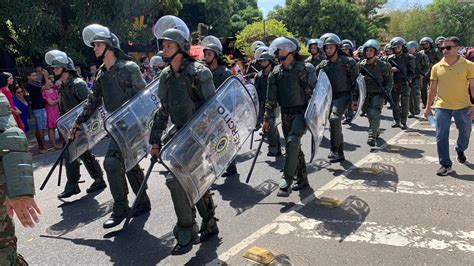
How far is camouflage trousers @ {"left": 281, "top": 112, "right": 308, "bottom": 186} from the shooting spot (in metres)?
5.17

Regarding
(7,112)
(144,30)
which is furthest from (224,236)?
(144,30)

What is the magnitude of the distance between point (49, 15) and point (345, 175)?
37.1ft

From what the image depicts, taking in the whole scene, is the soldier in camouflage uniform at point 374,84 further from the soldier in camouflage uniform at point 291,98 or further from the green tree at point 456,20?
the green tree at point 456,20

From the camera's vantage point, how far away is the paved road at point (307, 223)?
148 inches

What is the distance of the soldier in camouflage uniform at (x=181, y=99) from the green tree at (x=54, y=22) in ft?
35.3

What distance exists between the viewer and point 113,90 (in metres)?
4.88

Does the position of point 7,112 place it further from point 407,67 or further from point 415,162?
point 407,67

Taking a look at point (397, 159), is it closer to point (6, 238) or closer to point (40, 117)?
point (6, 238)

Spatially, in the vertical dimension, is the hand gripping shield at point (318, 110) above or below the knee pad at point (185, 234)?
above

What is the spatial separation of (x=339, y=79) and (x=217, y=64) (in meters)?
2.00

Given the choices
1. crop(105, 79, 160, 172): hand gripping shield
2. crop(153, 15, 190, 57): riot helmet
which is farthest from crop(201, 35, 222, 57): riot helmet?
crop(153, 15, 190, 57): riot helmet

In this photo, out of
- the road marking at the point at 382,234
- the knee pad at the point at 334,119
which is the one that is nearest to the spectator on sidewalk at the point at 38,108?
the knee pad at the point at 334,119

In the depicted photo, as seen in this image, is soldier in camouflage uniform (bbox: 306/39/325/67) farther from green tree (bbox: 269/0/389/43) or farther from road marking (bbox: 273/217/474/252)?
green tree (bbox: 269/0/389/43)

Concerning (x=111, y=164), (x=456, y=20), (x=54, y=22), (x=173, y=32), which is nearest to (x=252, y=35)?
(x=54, y=22)
